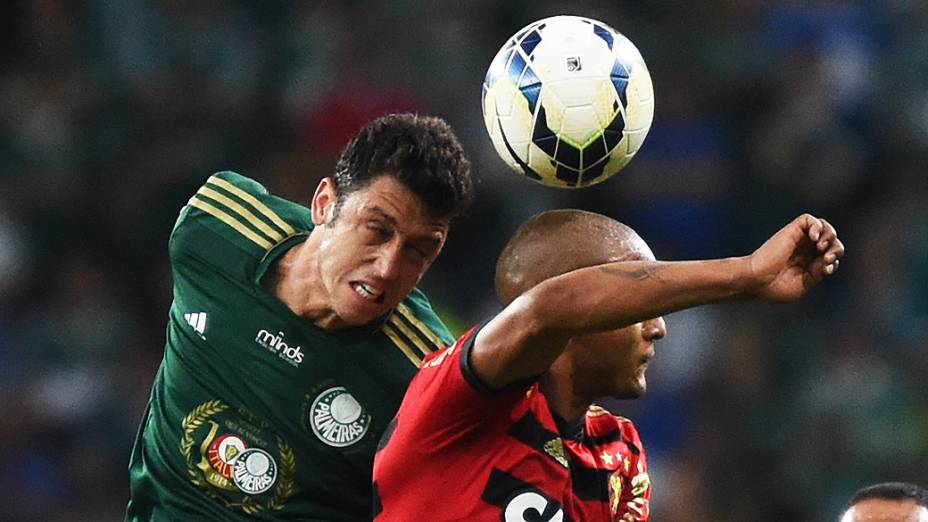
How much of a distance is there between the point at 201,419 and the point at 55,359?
4008 mm

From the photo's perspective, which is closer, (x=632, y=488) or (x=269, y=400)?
(x=632, y=488)

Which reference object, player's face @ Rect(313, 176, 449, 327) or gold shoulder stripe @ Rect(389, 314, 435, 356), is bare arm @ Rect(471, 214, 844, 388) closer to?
player's face @ Rect(313, 176, 449, 327)

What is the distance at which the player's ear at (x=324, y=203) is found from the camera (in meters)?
4.41

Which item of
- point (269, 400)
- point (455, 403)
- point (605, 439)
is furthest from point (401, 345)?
point (455, 403)

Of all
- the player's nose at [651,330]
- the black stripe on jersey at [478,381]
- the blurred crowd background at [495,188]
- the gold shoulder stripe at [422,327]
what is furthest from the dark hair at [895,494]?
the blurred crowd background at [495,188]

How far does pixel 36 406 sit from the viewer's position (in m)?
A: 8.20

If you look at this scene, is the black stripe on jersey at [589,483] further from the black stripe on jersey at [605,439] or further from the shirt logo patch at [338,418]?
the shirt logo patch at [338,418]

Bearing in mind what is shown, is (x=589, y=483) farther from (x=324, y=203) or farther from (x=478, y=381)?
(x=324, y=203)

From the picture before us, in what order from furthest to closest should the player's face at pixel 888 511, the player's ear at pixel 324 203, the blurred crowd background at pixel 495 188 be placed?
the blurred crowd background at pixel 495 188, the player's ear at pixel 324 203, the player's face at pixel 888 511

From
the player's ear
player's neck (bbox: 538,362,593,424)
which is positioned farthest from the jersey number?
the player's ear

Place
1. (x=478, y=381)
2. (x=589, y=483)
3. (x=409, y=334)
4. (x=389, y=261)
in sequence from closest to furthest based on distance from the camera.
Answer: (x=478, y=381) < (x=589, y=483) < (x=389, y=261) < (x=409, y=334)

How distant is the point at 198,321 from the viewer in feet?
15.3

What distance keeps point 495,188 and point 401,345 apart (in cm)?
403

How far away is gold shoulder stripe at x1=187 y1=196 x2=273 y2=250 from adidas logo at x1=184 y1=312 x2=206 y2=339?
0.87 ft
